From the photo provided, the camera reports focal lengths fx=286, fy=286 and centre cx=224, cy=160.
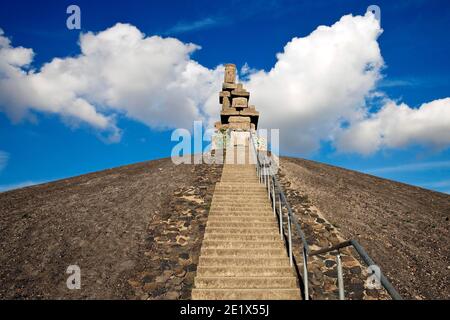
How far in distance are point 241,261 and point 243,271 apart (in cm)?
32

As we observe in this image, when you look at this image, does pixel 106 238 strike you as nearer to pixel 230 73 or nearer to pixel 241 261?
pixel 241 261

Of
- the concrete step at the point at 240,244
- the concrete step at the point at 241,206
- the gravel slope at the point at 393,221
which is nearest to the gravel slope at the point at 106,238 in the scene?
the concrete step at the point at 240,244

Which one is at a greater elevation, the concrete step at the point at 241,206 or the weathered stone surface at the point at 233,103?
the weathered stone surface at the point at 233,103

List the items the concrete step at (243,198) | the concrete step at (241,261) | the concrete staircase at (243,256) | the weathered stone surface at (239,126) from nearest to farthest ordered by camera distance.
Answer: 1. the concrete staircase at (243,256)
2. the concrete step at (241,261)
3. the concrete step at (243,198)
4. the weathered stone surface at (239,126)

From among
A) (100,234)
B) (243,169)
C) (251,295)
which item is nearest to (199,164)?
(243,169)

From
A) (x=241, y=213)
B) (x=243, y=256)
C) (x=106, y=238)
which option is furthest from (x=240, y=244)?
(x=106, y=238)

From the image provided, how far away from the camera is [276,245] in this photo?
24.5 feet

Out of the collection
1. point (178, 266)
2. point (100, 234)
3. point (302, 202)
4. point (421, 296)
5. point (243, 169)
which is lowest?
point (421, 296)

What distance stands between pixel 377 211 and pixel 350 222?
6.77 ft

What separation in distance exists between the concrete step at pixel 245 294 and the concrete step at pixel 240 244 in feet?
5.23

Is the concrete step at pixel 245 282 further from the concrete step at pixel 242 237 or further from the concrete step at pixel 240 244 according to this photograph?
the concrete step at pixel 242 237

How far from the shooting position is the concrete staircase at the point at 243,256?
585cm

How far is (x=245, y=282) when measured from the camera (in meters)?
6.10
